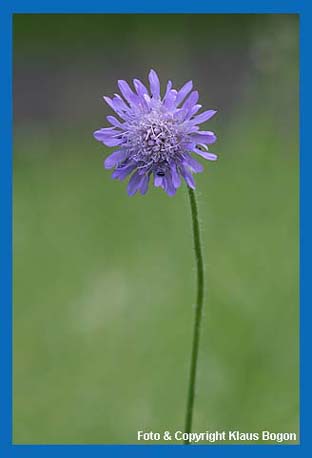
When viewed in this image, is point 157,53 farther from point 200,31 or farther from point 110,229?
point 110,229

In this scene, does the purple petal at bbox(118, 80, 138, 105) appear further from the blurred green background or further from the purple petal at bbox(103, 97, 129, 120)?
the blurred green background

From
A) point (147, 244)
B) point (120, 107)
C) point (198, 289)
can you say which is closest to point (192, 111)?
point (120, 107)

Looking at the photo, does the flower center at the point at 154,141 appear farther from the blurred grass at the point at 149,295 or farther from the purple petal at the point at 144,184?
the blurred grass at the point at 149,295

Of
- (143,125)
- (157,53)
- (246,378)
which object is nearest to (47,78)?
(157,53)

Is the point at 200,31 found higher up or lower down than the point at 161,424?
higher up

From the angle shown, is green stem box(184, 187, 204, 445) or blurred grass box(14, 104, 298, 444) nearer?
green stem box(184, 187, 204, 445)

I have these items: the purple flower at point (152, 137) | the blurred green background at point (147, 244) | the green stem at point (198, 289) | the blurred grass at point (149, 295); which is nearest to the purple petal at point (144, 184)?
the purple flower at point (152, 137)

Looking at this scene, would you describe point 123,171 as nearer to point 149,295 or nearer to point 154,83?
point 154,83

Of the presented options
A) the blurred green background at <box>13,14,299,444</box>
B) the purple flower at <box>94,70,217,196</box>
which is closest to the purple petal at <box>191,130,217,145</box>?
the purple flower at <box>94,70,217,196</box>
